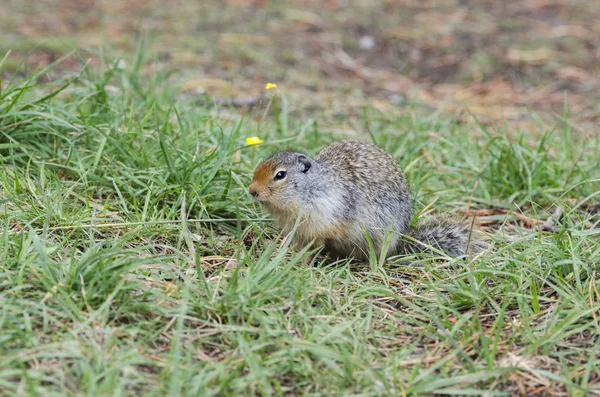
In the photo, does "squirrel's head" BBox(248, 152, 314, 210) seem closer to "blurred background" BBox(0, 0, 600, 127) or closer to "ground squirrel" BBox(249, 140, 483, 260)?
"ground squirrel" BBox(249, 140, 483, 260)

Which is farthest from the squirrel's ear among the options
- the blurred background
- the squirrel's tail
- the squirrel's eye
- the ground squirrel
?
the blurred background

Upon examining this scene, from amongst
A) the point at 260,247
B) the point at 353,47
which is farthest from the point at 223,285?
the point at 353,47

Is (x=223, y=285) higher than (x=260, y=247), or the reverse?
(x=223, y=285)

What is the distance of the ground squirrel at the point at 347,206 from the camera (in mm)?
3990

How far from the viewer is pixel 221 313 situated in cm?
315

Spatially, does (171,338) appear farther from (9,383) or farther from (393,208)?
(393,208)

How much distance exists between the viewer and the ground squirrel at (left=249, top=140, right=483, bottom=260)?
3.99 meters

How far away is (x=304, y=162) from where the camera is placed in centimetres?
406

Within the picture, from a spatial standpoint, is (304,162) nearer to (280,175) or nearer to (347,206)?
(280,175)

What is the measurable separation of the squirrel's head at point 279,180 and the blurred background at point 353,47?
224cm

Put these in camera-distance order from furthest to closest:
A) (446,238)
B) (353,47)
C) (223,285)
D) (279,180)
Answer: (353,47) → (446,238) → (279,180) → (223,285)

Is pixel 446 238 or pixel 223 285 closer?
pixel 223 285

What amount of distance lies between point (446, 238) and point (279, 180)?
3.20 feet

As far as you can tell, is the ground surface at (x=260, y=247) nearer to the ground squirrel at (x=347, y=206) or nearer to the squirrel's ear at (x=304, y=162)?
the ground squirrel at (x=347, y=206)
